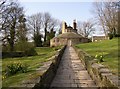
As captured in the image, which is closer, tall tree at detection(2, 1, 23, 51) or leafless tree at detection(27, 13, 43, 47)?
tall tree at detection(2, 1, 23, 51)

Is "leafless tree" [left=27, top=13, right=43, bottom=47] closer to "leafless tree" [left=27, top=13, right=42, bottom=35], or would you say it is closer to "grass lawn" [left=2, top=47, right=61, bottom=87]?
"leafless tree" [left=27, top=13, right=42, bottom=35]

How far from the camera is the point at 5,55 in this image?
35375mm

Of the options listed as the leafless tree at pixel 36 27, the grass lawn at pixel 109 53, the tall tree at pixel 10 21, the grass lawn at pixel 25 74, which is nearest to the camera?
the grass lawn at pixel 25 74

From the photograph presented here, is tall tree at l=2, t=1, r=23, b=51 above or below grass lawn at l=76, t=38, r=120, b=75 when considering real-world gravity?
above

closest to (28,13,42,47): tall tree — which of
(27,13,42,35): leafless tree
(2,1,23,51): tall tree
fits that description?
(27,13,42,35): leafless tree

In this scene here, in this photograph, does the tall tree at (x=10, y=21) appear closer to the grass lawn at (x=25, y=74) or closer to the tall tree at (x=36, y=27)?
the grass lawn at (x=25, y=74)

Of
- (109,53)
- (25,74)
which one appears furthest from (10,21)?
(25,74)

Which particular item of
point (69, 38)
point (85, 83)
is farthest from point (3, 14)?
point (69, 38)

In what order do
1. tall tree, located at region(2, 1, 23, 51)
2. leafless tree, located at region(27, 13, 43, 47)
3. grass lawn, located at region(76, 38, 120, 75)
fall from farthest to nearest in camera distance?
1. leafless tree, located at region(27, 13, 43, 47)
2. tall tree, located at region(2, 1, 23, 51)
3. grass lawn, located at region(76, 38, 120, 75)

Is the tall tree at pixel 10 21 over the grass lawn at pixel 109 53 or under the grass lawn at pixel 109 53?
over

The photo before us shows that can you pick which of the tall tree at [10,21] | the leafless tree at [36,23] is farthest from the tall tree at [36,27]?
the tall tree at [10,21]

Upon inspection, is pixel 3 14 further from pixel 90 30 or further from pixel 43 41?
pixel 90 30

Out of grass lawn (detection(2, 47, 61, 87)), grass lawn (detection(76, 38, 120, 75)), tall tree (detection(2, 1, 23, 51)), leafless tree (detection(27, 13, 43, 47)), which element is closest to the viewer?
grass lawn (detection(2, 47, 61, 87))

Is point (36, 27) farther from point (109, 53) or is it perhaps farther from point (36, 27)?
point (109, 53)
